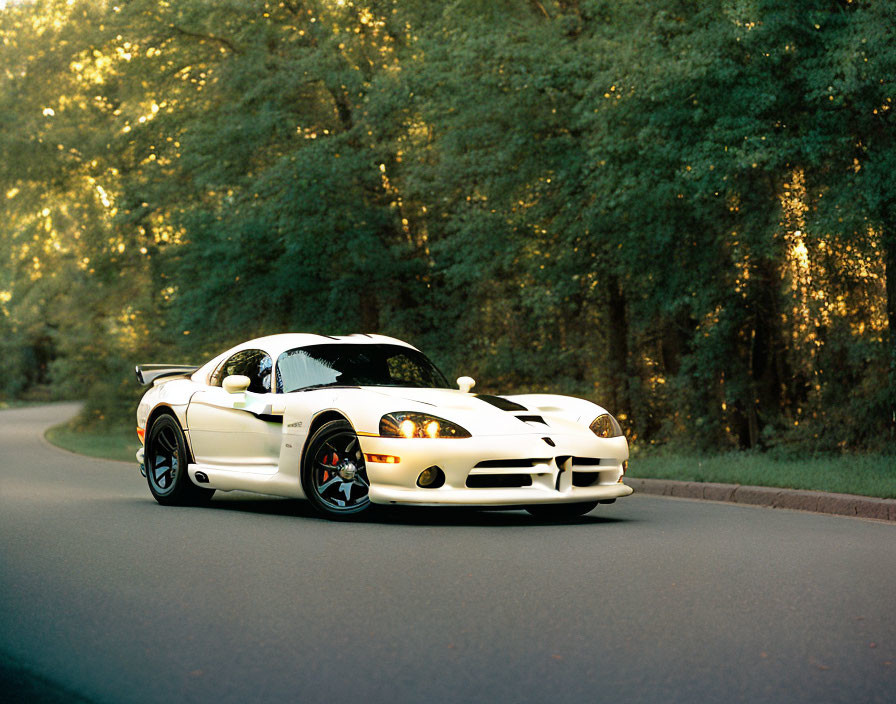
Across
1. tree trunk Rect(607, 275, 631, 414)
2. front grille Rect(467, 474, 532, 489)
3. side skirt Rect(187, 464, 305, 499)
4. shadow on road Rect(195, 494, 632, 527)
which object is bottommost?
shadow on road Rect(195, 494, 632, 527)

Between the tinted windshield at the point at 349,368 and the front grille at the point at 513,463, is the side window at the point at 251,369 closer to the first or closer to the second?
the tinted windshield at the point at 349,368

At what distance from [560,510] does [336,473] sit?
6.48 ft

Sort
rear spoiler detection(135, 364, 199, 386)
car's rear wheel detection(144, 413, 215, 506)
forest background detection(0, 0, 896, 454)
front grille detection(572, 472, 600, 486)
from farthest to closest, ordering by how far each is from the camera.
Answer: forest background detection(0, 0, 896, 454)
rear spoiler detection(135, 364, 199, 386)
car's rear wheel detection(144, 413, 215, 506)
front grille detection(572, 472, 600, 486)

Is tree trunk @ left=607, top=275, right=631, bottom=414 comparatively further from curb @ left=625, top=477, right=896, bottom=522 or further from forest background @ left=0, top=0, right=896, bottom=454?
curb @ left=625, top=477, right=896, bottom=522

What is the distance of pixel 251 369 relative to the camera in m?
11.9

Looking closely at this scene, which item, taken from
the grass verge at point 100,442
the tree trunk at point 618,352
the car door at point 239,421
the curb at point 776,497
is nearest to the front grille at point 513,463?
the car door at point 239,421

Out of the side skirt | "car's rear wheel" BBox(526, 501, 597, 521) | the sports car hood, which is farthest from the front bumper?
the side skirt

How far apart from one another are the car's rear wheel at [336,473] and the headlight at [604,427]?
6.41 ft

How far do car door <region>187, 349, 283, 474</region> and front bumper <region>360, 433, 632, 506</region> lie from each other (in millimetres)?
1367

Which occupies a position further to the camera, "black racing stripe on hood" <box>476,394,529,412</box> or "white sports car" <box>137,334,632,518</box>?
"black racing stripe on hood" <box>476,394,529,412</box>

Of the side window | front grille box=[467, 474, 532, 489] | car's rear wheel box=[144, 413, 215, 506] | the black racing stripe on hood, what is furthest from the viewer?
car's rear wheel box=[144, 413, 215, 506]

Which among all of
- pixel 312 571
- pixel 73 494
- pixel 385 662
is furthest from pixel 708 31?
pixel 385 662

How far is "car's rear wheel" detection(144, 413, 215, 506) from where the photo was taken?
12.2 metres

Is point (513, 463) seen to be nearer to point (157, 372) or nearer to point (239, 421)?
point (239, 421)
